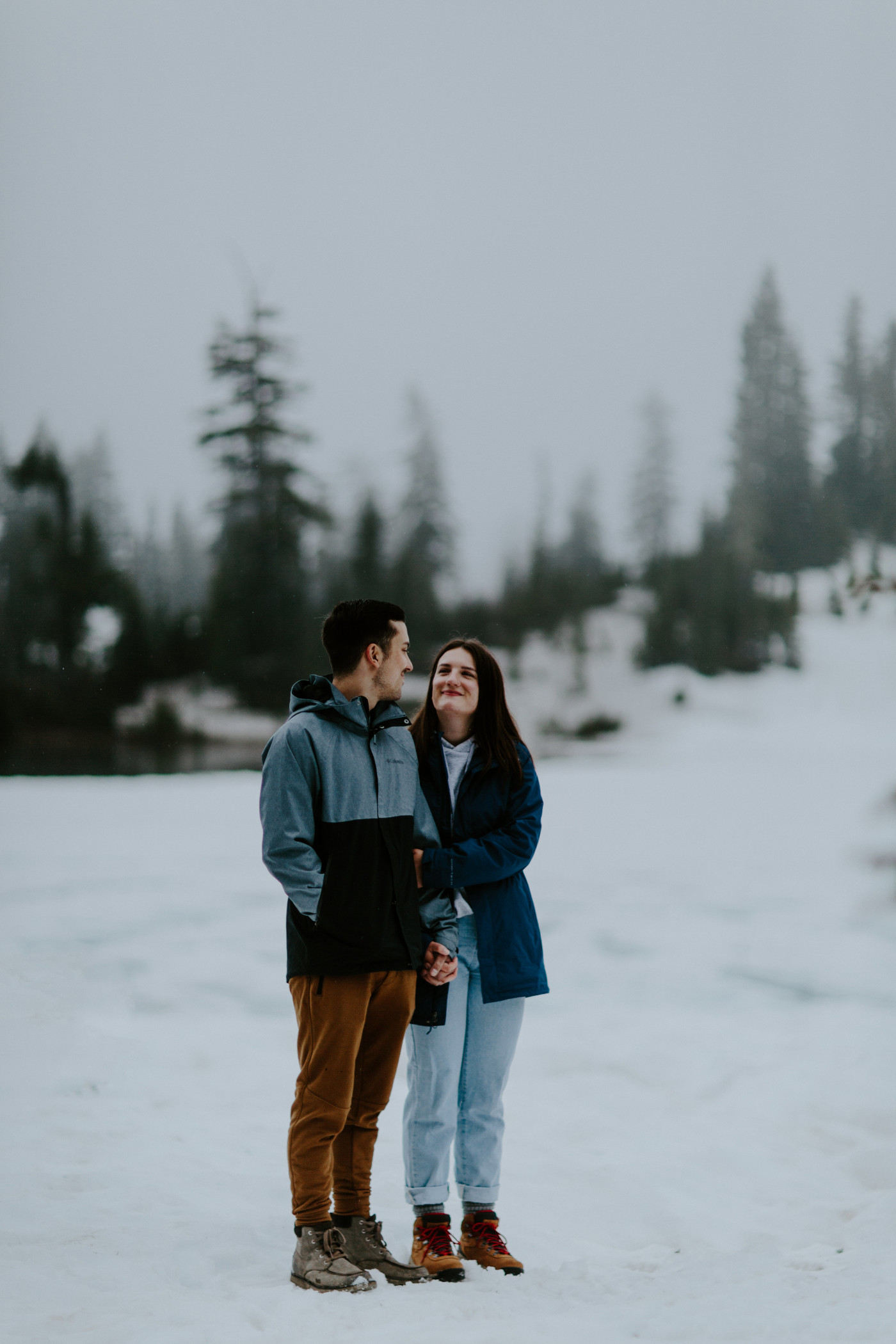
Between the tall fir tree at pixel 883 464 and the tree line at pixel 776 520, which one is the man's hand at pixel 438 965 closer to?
the tree line at pixel 776 520

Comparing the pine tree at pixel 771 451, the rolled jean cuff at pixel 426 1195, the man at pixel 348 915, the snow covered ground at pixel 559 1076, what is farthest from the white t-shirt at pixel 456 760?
the pine tree at pixel 771 451

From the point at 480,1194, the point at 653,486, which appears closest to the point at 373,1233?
the point at 480,1194

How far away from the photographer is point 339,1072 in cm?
178

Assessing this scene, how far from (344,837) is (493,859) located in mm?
313

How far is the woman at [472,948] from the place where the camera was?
1.93m

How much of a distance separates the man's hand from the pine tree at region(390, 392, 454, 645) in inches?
270

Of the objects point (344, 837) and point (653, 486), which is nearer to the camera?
point (344, 837)

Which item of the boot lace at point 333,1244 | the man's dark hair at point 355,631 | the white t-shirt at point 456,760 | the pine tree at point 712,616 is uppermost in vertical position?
the pine tree at point 712,616

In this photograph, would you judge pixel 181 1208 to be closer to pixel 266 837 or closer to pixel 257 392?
pixel 266 837

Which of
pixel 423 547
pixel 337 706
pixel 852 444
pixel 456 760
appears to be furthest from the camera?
pixel 852 444

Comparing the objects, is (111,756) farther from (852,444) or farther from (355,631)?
(852,444)

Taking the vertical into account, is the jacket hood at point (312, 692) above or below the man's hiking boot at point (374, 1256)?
above

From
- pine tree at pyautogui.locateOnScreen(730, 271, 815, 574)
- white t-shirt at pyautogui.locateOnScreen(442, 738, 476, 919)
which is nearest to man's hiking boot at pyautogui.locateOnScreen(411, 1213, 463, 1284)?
white t-shirt at pyautogui.locateOnScreen(442, 738, 476, 919)

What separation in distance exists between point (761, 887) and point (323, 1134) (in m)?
6.75
